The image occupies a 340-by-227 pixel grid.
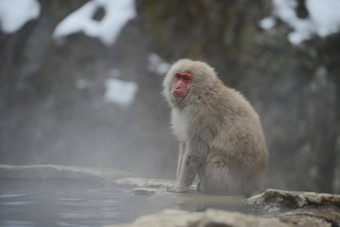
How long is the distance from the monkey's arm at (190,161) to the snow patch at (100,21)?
5183 mm

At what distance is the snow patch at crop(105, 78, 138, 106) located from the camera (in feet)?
27.1

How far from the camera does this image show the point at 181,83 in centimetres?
436

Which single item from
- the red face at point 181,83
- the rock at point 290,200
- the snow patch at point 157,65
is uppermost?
the snow patch at point 157,65

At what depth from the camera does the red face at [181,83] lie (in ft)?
14.2

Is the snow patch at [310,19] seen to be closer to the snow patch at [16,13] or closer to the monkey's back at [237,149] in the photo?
the snow patch at [16,13]

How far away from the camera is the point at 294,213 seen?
9.96ft

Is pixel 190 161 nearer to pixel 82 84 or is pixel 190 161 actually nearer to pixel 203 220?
pixel 203 220

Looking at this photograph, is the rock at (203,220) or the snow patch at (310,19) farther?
the snow patch at (310,19)

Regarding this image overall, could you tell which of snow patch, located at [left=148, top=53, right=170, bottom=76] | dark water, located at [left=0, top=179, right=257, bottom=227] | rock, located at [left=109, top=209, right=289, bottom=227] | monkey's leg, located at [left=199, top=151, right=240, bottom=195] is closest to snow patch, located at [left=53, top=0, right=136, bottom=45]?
snow patch, located at [left=148, top=53, right=170, bottom=76]

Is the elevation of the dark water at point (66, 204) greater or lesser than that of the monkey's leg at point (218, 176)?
lesser

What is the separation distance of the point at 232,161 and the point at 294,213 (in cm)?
115

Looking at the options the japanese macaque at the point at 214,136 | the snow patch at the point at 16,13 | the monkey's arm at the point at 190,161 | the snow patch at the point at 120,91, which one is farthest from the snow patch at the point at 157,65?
the monkey's arm at the point at 190,161

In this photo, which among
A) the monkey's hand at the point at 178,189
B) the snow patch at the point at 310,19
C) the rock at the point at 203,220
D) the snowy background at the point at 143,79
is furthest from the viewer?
the snow patch at the point at 310,19

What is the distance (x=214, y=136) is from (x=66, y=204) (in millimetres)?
1667
